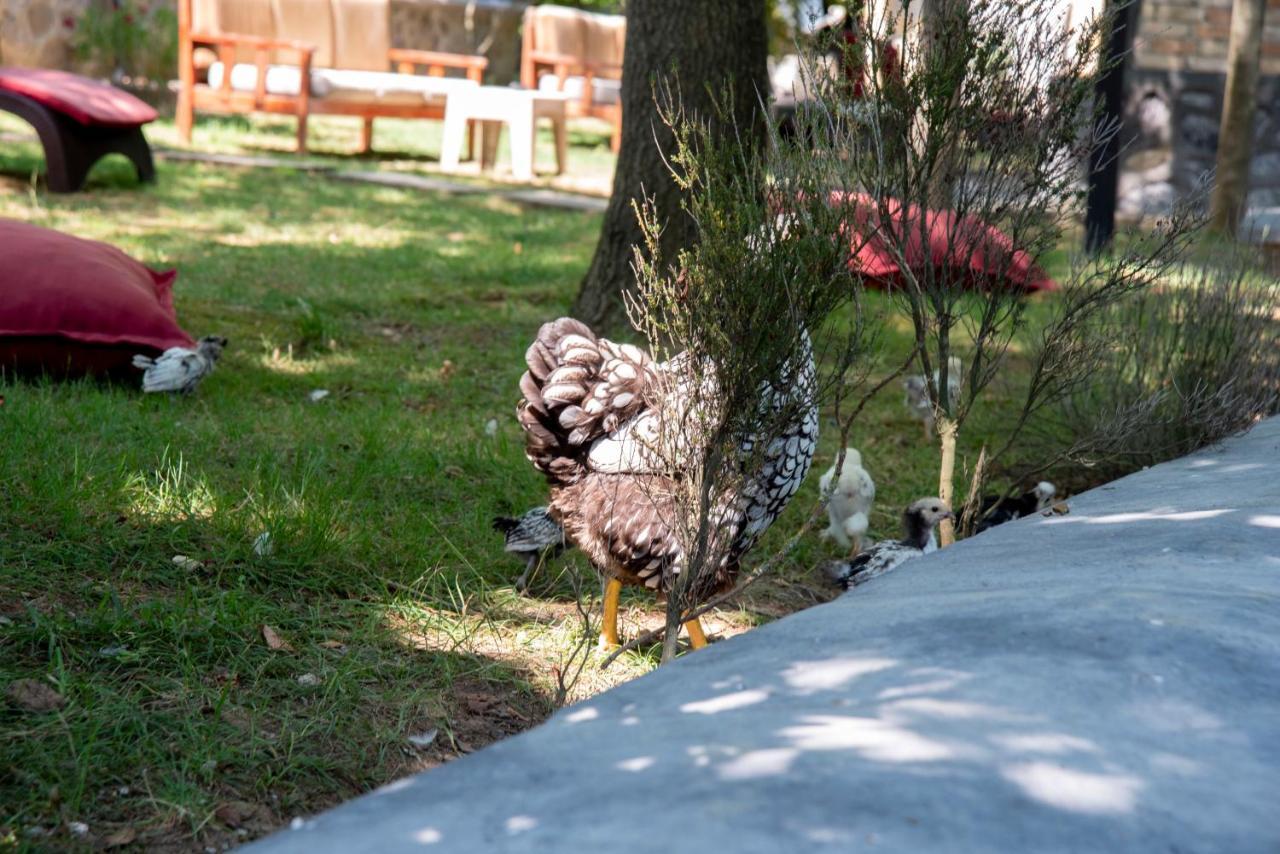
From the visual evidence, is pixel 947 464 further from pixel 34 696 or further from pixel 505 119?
pixel 505 119

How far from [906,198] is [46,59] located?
1617 cm

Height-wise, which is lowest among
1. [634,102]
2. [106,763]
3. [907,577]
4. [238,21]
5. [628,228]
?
[106,763]

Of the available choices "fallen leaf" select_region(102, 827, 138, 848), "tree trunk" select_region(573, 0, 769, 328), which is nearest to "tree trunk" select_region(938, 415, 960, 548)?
"tree trunk" select_region(573, 0, 769, 328)

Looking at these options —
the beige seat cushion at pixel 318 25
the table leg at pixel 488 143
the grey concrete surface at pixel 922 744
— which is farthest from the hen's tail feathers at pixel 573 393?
the beige seat cushion at pixel 318 25

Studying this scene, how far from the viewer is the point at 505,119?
1380 centimetres

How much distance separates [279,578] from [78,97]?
7683 millimetres

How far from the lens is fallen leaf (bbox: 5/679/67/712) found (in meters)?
2.83

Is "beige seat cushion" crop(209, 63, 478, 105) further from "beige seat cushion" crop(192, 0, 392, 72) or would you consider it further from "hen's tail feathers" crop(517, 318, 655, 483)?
"hen's tail feathers" crop(517, 318, 655, 483)

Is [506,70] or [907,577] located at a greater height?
[506,70]

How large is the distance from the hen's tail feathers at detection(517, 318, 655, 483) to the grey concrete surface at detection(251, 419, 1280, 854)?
997 mm

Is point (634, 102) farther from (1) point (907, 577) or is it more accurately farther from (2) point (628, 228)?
(1) point (907, 577)

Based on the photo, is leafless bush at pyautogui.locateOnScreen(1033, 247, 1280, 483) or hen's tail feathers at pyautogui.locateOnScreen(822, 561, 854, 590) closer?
hen's tail feathers at pyautogui.locateOnScreen(822, 561, 854, 590)

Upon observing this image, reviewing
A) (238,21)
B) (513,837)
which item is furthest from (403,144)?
(513,837)

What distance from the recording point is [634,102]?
256 inches
